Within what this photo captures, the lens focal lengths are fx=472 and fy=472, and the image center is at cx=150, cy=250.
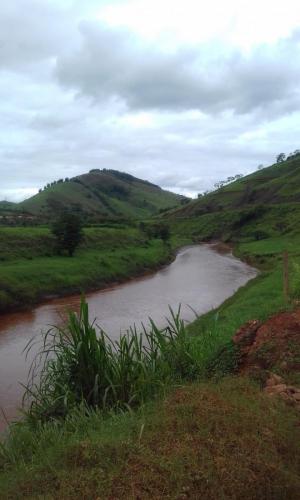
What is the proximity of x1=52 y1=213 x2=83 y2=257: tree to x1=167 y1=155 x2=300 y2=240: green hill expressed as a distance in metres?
31.5

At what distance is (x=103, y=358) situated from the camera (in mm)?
7402

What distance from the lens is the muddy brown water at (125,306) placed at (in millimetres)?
16359

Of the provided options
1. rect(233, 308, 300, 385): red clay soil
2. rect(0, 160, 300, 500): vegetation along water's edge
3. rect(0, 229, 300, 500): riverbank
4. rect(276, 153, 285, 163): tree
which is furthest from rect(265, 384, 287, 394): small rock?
rect(276, 153, 285, 163): tree

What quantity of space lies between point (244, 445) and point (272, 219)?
79.2m

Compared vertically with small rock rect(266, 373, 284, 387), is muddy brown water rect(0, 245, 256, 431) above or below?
below

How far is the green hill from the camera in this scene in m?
76.9

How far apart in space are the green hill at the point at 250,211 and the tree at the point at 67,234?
103ft

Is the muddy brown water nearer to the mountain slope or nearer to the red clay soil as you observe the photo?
the red clay soil

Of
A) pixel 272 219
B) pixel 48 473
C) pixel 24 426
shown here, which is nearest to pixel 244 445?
pixel 48 473

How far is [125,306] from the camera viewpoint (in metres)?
28.3

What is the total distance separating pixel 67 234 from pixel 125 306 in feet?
54.3

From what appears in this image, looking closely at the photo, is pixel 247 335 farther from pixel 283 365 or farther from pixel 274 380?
pixel 274 380

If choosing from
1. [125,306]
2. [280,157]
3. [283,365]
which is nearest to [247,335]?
[283,365]

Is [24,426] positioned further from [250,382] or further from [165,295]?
[165,295]
